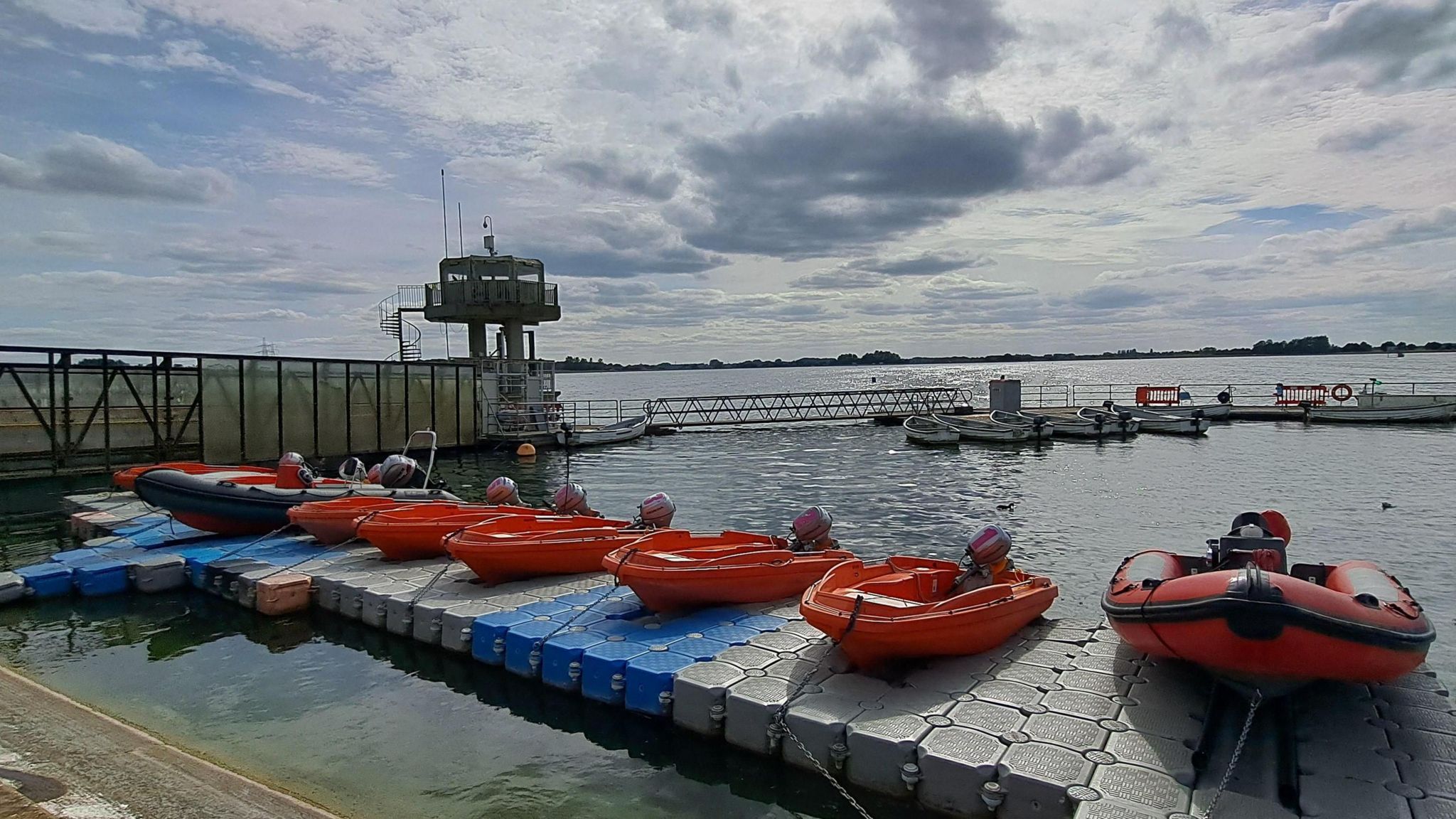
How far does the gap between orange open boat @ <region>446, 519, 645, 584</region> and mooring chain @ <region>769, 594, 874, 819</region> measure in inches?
147

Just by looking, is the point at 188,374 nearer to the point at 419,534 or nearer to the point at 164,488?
the point at 164,488

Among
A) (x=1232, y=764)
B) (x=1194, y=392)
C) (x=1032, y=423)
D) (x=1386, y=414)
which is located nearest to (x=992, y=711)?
(x=1232, y=764)

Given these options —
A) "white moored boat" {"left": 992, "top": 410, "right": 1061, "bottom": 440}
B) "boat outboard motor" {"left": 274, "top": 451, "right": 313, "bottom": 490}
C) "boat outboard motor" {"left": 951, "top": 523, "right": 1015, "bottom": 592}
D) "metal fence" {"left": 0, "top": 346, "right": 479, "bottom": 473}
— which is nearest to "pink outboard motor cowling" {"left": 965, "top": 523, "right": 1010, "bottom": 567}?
"boat outboard motor" {"left": 951, "top": 523, "right": 1015, "bottom": 592}

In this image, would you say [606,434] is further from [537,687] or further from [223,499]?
[537,687]

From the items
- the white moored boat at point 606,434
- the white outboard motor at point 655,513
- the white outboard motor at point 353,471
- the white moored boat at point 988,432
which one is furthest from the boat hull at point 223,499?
the white moored boat at point 988,432

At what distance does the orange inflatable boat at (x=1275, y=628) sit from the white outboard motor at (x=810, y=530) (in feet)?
16.0

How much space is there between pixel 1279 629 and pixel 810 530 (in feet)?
20.1

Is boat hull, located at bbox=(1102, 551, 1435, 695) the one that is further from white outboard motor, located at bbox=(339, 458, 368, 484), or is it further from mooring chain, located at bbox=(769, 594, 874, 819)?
white outboard motor, located at bbox=(339, 458, 368, 484)

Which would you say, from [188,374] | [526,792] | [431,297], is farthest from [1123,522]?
[431,297]

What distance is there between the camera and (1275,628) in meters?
5.34

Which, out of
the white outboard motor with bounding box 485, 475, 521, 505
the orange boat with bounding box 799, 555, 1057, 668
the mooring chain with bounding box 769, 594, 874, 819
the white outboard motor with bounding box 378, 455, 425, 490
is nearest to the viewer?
the mooring chain with bounding box 769, 594, 874, 819

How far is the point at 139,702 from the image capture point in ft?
25.7

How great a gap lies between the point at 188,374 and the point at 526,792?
2347cm

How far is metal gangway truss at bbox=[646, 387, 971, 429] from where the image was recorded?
1822 inches
